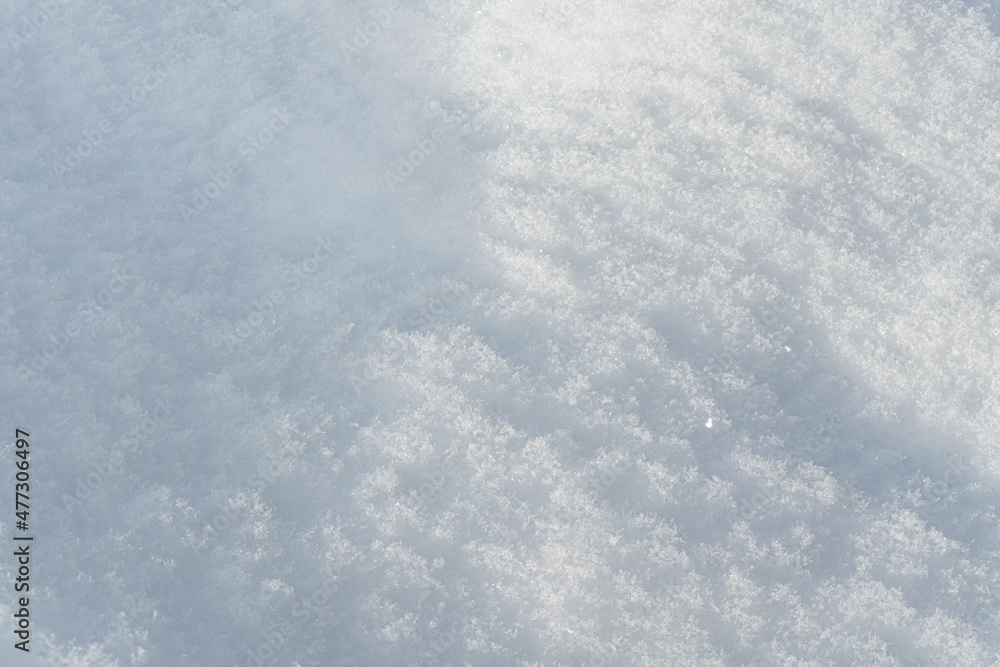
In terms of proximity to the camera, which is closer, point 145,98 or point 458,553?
point 458,553

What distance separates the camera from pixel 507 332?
3.83 meters

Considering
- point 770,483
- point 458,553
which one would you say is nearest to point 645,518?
point 770,483

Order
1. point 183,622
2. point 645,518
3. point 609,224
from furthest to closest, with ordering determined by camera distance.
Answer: point 609,224, point 645,518, point 183,622

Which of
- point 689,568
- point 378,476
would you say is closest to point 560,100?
point 378,476

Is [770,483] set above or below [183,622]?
above

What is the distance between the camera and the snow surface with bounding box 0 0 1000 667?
A: 3.19m

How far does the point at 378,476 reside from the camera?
3.45 m

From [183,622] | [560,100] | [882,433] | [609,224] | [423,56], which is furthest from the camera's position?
[423,56]

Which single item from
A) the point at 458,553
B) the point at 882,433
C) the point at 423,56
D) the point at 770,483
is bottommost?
the point at 458,553

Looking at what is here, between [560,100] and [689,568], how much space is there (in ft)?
9.40

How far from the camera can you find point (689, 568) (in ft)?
10.6

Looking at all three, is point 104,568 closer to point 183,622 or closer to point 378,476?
point 183,622

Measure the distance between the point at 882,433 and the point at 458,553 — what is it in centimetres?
219

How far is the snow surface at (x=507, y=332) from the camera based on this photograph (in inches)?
126
